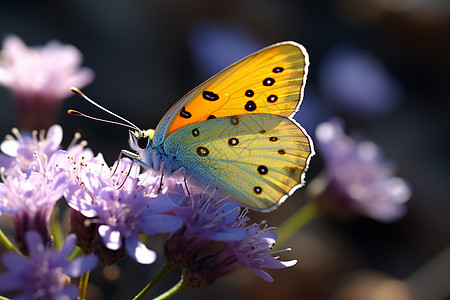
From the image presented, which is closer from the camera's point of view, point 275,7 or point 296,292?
point 296,292

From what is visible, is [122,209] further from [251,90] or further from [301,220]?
[301,220]

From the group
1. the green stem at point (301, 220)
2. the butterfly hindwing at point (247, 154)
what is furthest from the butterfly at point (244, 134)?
the green stem at point (301, 220)

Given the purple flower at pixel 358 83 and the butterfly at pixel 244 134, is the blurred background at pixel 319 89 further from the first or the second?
the butterfly at pixel 244 134

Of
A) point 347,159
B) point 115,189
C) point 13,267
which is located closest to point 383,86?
point 347,159

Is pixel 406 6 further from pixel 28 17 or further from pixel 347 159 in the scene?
pixel 28 17

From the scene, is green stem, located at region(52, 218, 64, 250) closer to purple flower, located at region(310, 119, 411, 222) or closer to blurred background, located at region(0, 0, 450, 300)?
blurred background, located at region(0, 0, 450, 300)

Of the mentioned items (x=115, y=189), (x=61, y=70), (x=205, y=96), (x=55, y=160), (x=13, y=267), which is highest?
(x=61, y=70)
